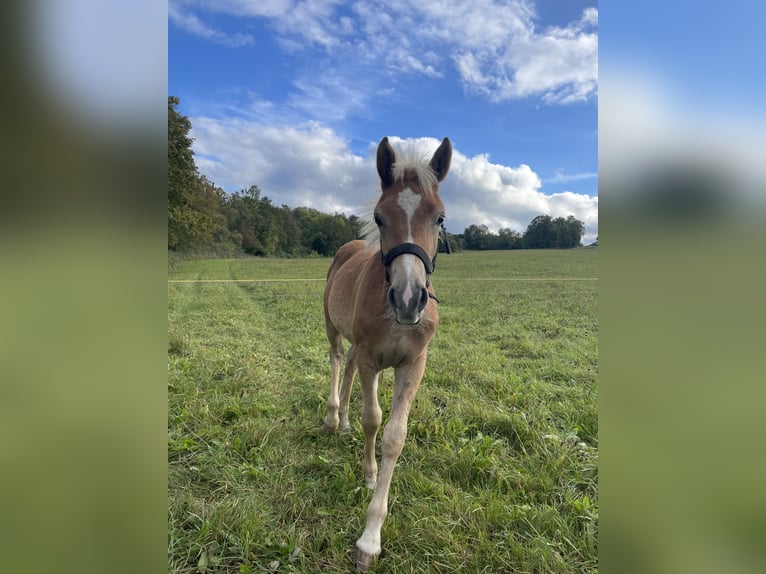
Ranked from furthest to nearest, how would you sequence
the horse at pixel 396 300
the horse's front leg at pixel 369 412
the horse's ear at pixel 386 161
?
the horse's front leg at pixel 369 412, the horse's ear at pixel 386 161, the horse at pixel 396 300

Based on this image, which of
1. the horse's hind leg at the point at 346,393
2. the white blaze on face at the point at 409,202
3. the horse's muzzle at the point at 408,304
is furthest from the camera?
the horse's hind leg at the point at 346,393

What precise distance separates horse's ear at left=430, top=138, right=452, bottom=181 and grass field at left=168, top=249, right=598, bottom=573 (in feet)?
4.34

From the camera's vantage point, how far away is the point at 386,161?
2.41 meters

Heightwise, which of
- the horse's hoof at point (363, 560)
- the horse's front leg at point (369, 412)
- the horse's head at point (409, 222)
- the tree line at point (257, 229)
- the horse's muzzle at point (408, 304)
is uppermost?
the tree line at point (257, 229)

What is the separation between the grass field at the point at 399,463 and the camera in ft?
6.71

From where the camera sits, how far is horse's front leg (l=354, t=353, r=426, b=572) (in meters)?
2.04

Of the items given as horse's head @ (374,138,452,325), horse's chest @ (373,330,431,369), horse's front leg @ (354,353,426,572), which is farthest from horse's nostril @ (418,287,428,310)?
horse's front leg @ (354,353,426,572)

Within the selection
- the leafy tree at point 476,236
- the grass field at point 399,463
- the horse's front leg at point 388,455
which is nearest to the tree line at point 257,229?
the leafy tree at point 476,236

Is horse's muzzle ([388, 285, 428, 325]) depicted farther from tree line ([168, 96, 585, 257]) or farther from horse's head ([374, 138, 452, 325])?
tree line ([168, 96, 585, 257])

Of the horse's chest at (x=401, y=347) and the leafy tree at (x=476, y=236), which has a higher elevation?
the leafy tree at (x=476, y=236)

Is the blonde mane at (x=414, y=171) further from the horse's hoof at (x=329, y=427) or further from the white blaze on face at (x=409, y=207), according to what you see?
the horse's hoof at (x=329, y=427)
